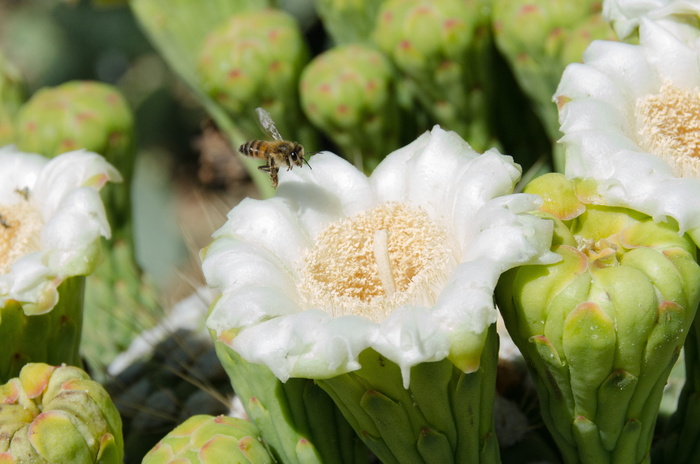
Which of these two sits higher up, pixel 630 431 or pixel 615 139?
pixel 615 139

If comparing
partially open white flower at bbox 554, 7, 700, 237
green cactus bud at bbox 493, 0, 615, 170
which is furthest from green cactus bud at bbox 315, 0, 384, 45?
partially open white flower at bbox 554, 7, 700, 237

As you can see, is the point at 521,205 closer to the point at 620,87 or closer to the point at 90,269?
the point at 620,87

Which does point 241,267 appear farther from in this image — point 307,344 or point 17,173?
point 17,173

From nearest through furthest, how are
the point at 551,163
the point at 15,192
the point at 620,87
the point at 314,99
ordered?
the point at 620,87
the point at 15,192
the point at 314,99
the point at 551,163

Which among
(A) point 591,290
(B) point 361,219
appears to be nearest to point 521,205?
(A) point 591,290

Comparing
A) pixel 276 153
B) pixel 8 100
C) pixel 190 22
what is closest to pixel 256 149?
pixel 276 153

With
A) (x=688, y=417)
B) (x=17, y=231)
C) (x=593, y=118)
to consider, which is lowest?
(x=688, y=417)
